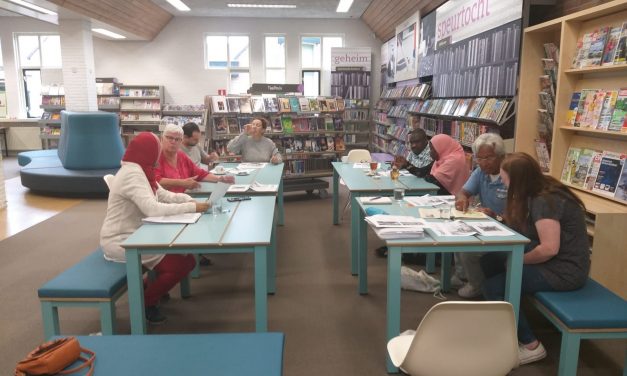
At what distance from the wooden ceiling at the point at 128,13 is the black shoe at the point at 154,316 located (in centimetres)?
678

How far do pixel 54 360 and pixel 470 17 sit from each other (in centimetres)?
612

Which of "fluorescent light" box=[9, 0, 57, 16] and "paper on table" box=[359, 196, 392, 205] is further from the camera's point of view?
"fluorescent light" box=[9, 0, 57, 16]

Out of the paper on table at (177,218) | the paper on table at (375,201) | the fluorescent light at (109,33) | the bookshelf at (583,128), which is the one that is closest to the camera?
the paper on table at (177,218)

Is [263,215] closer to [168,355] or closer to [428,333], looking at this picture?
[168,355]

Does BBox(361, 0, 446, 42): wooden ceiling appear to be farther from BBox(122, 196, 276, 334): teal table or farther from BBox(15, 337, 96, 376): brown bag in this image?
BBox(15, 337, 96, 376): brown bag

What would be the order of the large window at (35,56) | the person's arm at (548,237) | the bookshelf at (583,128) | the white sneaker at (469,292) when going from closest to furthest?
1. the person's arm at (548,237)
2. the bookshelf at (583,128)
3. the white sneaker at (469,292)
4. the large window at (35,56)

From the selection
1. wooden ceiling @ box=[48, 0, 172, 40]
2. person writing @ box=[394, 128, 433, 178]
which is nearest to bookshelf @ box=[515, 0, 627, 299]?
person writing @ box=[394, 128, 433, 178]

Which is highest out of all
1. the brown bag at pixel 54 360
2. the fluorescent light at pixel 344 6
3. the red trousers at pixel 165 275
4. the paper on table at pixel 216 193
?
the fluorescent light at pixel 344 6

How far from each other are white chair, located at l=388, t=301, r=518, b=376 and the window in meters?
11.9

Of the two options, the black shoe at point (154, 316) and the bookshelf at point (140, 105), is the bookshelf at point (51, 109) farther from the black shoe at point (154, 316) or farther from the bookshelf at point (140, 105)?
the black shoe at point (154, 316)

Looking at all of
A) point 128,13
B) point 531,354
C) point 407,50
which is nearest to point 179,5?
point 128,13

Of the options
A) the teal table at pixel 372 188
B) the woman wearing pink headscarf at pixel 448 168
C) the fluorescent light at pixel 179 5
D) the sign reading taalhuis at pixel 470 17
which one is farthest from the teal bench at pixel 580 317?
the fluorescent light at pixel 179 5

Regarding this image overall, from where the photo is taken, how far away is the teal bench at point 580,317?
2.32 metres

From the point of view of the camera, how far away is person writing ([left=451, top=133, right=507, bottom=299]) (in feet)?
11.2
